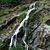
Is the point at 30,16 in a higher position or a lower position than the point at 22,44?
higher

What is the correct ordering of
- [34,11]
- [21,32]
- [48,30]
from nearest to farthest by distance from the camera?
[48,30]
[21,32]
[34,11]

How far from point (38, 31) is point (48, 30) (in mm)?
1268

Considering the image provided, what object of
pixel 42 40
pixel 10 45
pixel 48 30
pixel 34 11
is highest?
pixel 34 11

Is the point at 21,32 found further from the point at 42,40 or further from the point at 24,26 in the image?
→ the point at 42,40

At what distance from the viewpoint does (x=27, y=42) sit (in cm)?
1080

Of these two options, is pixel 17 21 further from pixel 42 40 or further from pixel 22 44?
pixel 42 40

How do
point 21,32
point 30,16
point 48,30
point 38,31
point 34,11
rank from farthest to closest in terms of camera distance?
point 34,11
point 30,16
point 21,32
point 38,31
point 48,30

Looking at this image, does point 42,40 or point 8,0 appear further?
point 8,0

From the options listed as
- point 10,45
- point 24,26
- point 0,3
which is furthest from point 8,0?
point 10,45

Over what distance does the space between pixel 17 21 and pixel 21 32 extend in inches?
102

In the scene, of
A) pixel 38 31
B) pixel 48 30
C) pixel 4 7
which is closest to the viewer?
pixel 48 30

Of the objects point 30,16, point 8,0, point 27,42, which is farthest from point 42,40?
point 8,0

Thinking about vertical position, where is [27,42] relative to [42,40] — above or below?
below

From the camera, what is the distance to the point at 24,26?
40.3ft
